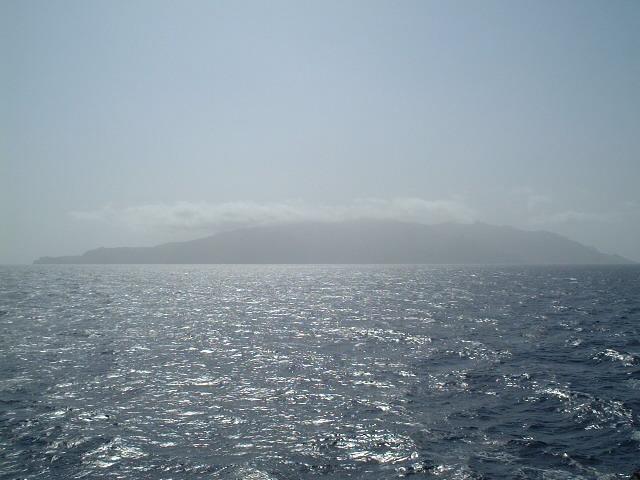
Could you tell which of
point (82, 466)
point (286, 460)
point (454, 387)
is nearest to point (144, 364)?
point (82, 466)

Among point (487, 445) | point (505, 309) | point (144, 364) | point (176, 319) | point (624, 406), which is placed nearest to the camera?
point (487, 445)

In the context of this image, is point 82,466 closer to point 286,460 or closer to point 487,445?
point 286,460

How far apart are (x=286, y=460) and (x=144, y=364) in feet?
67.3

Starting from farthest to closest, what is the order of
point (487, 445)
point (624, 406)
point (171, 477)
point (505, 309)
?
point (505, 309) < point (624, 406) < point (487, 445) < point (171, 477)

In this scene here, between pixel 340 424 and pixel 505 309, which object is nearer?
pixel 340 424

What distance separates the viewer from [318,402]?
85.8 ft

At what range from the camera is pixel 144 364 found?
116 feet

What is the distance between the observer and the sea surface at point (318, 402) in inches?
731

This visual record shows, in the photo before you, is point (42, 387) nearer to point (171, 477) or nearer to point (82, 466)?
point (82, 466)

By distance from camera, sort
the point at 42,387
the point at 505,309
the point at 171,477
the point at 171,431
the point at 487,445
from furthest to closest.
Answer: the point at 505,309
the point at 42,387
the point at 171,431
the point at 487,445
the point at 171,477

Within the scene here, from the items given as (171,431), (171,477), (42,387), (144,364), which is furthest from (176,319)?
(171,477)

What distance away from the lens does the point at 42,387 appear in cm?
2855

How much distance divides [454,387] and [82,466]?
21.1 meters

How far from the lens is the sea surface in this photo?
18578 mm
